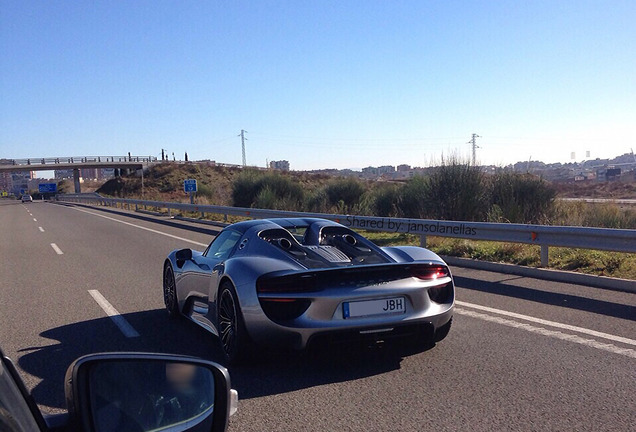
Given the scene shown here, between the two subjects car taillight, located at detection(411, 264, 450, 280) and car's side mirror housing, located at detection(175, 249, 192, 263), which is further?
car's side mirror housing, located at detection(175, 249, 192, 263)

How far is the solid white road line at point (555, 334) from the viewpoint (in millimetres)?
5793

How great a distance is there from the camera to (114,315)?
7.92 metres

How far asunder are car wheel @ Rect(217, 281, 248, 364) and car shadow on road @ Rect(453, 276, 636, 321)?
14.2 ft

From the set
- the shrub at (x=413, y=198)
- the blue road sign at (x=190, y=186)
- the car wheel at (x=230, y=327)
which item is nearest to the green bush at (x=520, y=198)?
the shrub at (x=413, y=198)

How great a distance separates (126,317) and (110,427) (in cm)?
604

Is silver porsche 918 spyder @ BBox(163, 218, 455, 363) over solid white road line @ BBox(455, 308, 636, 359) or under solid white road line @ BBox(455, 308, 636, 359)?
over

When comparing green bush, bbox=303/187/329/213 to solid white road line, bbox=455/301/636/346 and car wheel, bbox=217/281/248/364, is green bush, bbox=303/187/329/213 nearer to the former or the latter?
solid white road line, bbox=455/301/636/346

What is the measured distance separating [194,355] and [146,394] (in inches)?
155

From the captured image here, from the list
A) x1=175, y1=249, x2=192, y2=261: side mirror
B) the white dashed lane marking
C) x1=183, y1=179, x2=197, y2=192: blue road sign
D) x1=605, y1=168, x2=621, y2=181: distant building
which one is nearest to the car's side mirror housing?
x1=175, y1=249, x2=192, y2=261: side mirror

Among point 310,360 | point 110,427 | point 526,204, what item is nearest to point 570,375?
point 310,360

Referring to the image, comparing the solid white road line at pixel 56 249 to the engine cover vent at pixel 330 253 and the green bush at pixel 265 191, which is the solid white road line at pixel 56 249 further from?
the green bush at pixel 265 191

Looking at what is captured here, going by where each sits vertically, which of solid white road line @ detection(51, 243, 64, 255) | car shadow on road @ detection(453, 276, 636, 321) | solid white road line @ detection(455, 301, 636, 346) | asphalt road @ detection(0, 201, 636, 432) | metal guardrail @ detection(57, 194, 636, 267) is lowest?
car shadow on road @ detection(453, 276, 636, 321)

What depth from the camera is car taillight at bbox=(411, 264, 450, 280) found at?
5504mm

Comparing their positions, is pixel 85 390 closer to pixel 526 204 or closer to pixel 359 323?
pixel 359 323
